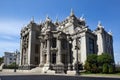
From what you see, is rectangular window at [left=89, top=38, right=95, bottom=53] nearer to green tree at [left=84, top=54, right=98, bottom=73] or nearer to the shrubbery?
green tree at [left=84, top=54, right=98, bottom=73]

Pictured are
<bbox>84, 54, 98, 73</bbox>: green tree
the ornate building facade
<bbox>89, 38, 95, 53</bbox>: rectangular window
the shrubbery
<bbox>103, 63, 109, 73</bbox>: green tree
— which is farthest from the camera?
<bbox>89, 38, 95, 53</bbox>: rectangular window

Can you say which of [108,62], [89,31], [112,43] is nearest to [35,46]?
[89,31]

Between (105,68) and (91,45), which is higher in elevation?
(91,45)

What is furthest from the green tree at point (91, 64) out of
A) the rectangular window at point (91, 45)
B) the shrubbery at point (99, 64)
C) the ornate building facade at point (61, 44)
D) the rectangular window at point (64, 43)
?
the rectangular window at point (64, 43)

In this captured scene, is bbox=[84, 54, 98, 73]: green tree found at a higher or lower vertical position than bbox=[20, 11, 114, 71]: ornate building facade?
lower

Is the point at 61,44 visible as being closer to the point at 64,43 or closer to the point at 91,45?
the point at 64,43

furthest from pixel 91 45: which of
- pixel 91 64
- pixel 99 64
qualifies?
pixel 91 64

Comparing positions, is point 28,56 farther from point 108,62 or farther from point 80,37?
point 108,62

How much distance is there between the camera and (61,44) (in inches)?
2357

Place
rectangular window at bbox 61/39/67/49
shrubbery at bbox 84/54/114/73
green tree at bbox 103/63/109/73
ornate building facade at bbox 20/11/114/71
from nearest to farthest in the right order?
1. green tree at bbox 103/63/109/73
2. shrubbery at bbox 84/54/114/73
3. ornate building facade at bbox 20/11/114/71
4. rectangular window at bbox 61/39/67/49

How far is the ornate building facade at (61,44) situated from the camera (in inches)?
2312

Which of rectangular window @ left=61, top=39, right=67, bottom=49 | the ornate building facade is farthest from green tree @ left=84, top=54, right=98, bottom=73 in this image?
rectangular window @ left=61, top=39, right=67, bottom=49

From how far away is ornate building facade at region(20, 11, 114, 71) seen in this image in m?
58.7

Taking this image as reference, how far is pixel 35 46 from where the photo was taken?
230 feet
